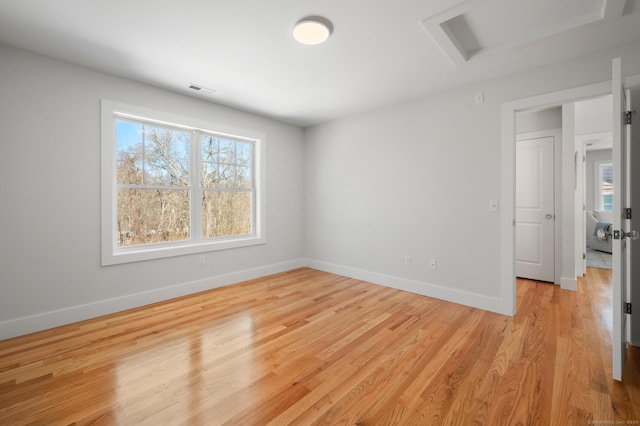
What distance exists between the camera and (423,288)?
11.7 feet

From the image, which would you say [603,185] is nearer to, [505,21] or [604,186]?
[604,186]

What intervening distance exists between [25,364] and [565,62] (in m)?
5.20

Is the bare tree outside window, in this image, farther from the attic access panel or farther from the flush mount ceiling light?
the attic access panel

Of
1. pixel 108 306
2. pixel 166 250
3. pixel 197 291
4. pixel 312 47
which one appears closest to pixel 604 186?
pixel 312 47

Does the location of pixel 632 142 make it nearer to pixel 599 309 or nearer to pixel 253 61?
pixel 599 309

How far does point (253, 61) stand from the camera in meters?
2.69

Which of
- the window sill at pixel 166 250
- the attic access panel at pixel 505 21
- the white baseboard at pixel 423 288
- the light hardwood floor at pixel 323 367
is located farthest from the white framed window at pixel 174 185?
the attic access panel at pixel 505 21

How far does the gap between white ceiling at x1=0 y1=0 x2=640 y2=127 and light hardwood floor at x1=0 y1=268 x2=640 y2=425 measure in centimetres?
255

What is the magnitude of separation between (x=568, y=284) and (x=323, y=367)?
12.3ft

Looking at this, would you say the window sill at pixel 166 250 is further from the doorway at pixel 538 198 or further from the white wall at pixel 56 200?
the doorway at pixel 538 198

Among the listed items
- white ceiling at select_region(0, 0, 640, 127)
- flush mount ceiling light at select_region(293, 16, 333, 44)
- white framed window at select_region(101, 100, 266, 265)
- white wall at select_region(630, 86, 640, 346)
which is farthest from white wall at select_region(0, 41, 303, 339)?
white wall at select_region(630, 86, 640, 346)

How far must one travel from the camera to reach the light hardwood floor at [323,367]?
1.55 m

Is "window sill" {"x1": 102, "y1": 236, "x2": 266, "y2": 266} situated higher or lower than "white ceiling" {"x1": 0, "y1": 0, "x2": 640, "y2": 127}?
lower

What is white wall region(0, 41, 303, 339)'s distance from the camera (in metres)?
2.44
